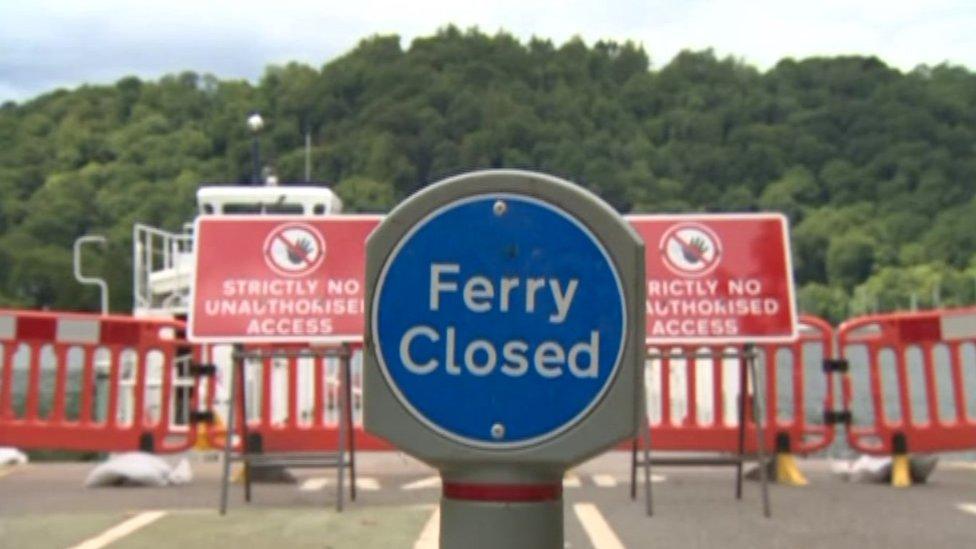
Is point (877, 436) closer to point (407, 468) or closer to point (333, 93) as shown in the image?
point (407, 468)

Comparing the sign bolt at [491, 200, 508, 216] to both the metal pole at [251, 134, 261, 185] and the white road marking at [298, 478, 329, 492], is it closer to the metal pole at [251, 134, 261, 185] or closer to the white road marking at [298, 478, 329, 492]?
the white road marking at [298, 478, 329, 492]

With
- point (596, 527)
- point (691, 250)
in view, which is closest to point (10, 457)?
point (691, 250)

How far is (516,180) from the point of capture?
6.97 ft

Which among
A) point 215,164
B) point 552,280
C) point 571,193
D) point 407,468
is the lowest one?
point 407,468

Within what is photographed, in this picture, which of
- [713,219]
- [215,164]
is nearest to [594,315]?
[713,219]

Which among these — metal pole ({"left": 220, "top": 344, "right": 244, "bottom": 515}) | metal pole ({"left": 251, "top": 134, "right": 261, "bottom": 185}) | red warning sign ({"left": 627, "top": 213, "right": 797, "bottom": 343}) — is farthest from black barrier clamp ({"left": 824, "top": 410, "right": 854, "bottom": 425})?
metal pole ({"left": 251, "top": 134, "right": 261, "bottom": 185})

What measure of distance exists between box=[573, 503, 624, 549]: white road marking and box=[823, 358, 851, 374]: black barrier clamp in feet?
8.37

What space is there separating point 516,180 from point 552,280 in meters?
0.16

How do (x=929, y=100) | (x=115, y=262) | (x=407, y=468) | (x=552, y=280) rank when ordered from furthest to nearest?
(x=929, y=100) < (x=115, y=262) < (x=407, y=468) < (x=552, y=280)

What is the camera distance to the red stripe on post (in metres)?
2.07

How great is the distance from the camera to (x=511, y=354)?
6.79ft

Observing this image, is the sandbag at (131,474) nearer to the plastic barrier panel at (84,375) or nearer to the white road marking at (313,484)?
the plastic barrier panel at (84,375)

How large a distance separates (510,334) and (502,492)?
23cm

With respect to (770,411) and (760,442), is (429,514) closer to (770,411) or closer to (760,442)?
(760,442)
